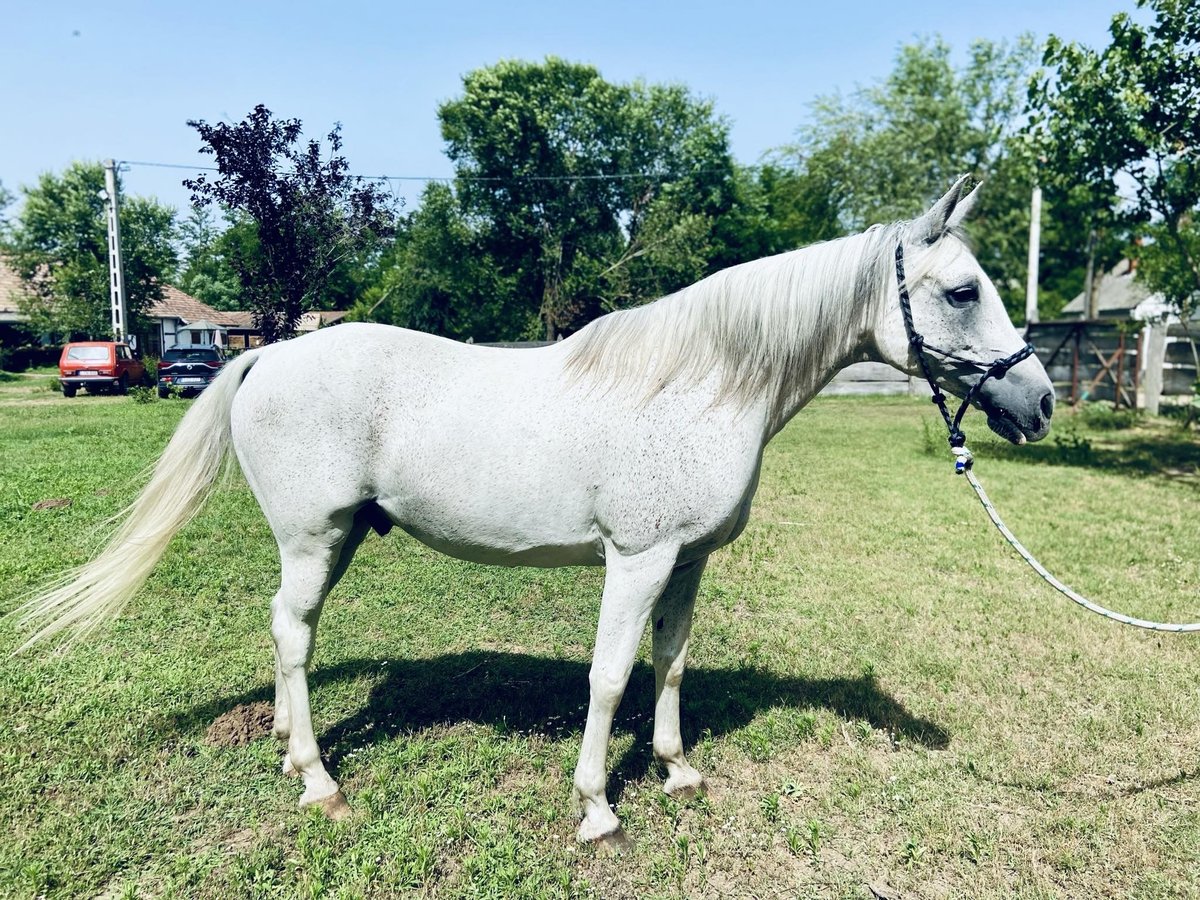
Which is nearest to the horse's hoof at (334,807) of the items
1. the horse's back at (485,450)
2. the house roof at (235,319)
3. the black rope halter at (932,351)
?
the horse's back at (485,450)

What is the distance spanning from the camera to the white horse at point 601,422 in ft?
8.59

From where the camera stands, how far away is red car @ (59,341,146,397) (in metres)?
20.4

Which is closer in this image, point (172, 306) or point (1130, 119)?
point (1130, 119)

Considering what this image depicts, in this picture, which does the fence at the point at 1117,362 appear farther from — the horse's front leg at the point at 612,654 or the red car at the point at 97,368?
the red car at the point at 97,368

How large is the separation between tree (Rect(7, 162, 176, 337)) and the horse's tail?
17651 millimetres

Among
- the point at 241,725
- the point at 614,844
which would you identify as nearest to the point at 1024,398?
the point at 614,844

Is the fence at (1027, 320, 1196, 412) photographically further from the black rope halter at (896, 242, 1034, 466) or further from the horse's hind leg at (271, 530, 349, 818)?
the horse's hind leg at (271, 530, 349, 818)

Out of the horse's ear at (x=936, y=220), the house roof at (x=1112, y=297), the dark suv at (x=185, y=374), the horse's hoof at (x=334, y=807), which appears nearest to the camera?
the horse's ear at (x=936, y=220)

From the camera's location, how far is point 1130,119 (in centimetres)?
931

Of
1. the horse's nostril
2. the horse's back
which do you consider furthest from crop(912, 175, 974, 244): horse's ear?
the horse's back

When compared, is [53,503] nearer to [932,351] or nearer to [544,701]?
[544,701]

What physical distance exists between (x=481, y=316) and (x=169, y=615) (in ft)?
87.7

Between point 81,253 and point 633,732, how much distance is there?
3281cm

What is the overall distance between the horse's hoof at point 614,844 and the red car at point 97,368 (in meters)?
22.5
